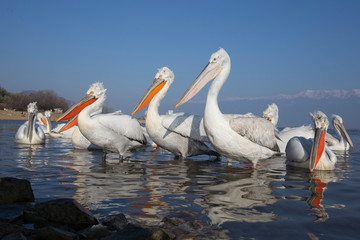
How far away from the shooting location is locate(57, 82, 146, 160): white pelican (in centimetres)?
590

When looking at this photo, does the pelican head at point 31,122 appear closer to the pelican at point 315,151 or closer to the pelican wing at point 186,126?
the pelican wing at point 186,126

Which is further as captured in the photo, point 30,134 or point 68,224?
point 30,134

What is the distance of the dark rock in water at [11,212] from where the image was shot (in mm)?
2370

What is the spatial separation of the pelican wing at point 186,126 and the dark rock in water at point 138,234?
4126 millimetres

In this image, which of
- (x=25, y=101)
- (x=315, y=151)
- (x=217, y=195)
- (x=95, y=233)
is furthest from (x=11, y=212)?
(x=25, y=101)

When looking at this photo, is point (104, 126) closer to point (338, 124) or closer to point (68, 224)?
point (68, 224)

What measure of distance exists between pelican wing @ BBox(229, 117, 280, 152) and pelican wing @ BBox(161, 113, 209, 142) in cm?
126

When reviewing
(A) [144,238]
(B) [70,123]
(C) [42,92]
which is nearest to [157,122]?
(B) [70,123]

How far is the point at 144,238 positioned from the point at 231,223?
794 millimetres

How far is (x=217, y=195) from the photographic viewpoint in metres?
3.36

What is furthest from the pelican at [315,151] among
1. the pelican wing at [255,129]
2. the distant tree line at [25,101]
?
the distant tree line at [25,101]

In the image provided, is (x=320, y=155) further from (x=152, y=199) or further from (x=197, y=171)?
(x=152, y=199)

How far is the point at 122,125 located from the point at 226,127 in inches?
90.5

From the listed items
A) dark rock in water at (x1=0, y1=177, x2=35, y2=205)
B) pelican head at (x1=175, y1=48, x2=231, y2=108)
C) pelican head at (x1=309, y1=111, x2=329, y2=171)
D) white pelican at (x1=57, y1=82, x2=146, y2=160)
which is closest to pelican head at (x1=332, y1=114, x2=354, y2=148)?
pelican head at (x1=309, y1=111, x2=329, y2=171)
